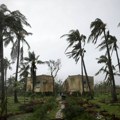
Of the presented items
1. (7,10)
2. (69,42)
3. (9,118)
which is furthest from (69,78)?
(9,118)

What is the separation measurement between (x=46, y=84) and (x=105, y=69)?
18.0 metres

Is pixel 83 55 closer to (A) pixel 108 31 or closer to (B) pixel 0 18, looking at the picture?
(A) pixel 108 31

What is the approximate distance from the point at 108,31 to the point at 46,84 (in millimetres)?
28721

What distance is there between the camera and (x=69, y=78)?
2295 inches

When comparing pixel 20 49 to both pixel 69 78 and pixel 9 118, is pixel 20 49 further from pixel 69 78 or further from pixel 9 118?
pixel 69 78

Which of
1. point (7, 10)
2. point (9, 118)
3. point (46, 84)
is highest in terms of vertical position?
point (7, 10)

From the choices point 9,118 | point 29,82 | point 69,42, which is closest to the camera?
point 9,118

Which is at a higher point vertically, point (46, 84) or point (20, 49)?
point (20, 49)

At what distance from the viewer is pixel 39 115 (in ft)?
57.8

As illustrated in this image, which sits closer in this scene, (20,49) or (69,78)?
(20,49)

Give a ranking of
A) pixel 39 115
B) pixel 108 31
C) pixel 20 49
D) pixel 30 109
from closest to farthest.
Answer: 1. pixel 39 115
2. pixel 30 109
3. pixel 108 31
4. pixel 20 49

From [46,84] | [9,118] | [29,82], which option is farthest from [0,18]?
[29,82]

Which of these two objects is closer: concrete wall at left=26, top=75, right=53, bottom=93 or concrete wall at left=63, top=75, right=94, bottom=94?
concrete wall at left=63, top=75, right=94, bottom=94

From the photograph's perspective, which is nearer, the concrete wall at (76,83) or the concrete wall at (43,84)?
the concrete wall at (76,83)
